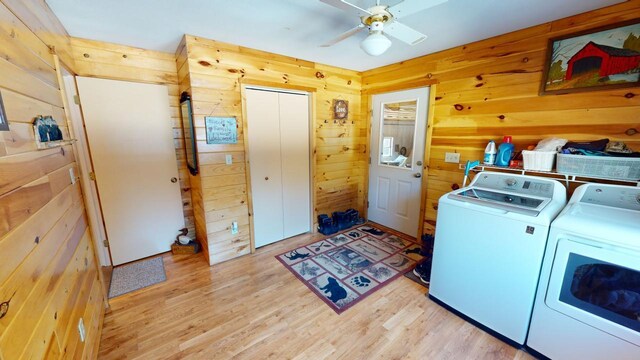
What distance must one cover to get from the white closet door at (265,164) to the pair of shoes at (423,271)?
1.68 metres

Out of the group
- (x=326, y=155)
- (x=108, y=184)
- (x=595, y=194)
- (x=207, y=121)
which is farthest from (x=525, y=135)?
(x=108, y=184)

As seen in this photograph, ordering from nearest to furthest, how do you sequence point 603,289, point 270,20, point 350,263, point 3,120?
point 3,120 < point 603,289 < point 270,20 < point 350,263

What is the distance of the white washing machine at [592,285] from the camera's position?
123 centimetres

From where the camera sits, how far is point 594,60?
1766 millimetres

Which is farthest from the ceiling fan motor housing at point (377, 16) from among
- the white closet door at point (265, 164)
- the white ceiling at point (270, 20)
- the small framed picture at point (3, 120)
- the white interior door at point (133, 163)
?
the white interior door at point (133, 163)

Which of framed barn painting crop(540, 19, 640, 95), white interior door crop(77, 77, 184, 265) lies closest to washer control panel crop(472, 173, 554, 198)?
framed barn painting crop(540, 19, 640, 95)

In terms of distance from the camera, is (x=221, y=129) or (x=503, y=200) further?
(x=221, y=129)

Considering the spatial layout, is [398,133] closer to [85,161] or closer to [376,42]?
[376,42]

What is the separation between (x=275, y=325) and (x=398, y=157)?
2419mm

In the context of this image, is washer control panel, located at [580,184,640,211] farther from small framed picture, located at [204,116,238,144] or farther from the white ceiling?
small framed picture, located at [204,116,238,144]

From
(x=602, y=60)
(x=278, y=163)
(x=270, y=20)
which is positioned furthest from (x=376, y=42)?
(x=278, y=163)

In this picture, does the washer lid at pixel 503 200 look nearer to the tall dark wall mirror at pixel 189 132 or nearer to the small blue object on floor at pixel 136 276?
the tall dark wall mirror at pixel 189 132

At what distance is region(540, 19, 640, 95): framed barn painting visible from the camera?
164cm

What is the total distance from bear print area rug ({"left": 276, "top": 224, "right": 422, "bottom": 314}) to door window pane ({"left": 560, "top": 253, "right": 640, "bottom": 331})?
1.27m
